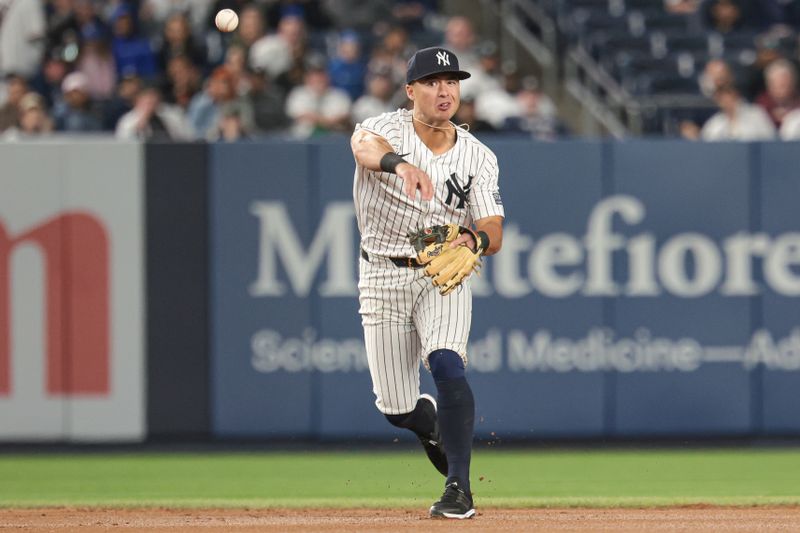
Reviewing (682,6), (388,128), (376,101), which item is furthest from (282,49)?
(388,128)

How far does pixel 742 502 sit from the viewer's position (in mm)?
8016

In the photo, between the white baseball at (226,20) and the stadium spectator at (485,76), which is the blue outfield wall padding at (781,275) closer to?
the stadium spectator at (485,76)

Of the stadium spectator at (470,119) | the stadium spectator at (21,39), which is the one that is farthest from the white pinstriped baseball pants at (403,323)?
the stadium spectator at (21,39)

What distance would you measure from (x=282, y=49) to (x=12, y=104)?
2.36 meters

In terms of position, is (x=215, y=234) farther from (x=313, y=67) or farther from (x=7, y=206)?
(x=313, y=67)

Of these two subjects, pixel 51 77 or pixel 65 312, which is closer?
pixel 65 312

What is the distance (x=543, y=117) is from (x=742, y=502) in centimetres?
550

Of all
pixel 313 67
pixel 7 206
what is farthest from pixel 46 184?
pixel 313 67

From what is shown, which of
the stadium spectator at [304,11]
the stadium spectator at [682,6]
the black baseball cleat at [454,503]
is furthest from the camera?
the stadium spectator at [682,6]

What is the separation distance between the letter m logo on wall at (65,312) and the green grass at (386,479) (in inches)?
22.7

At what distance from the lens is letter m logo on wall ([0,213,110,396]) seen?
10875 millimetres

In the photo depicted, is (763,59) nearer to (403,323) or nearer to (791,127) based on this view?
(791,127)

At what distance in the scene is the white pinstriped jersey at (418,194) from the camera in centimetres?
685

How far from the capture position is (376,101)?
1252 cm
